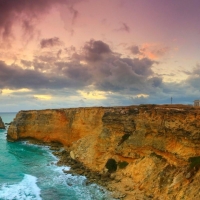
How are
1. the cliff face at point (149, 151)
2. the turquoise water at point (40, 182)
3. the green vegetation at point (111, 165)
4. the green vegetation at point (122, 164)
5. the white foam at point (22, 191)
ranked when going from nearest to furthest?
1. the cliff face at point (149, 151)
2. the white foam at point (22, 191)
3. the turquoise water at point (40, 182)
4. the green vegetation at point (122, 164)
5. the green vegetation at point (111, 165)

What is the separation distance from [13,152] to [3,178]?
23750mm

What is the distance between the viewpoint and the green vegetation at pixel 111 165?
127ft

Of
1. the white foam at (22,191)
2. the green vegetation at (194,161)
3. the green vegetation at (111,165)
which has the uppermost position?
the green vegetation at (194,161)

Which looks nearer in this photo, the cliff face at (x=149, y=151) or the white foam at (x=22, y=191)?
the cliff face at (x=149, y=151)

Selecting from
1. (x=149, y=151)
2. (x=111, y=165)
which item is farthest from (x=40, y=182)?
(x=149, y=151)

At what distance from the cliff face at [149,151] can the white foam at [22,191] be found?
10.4m

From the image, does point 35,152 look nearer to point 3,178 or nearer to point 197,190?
point 3,178

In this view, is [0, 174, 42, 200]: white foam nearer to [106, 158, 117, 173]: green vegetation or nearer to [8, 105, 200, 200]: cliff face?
[8, 105, 200, 200]: cliff face

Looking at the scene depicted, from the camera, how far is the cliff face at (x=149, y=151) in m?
28.3

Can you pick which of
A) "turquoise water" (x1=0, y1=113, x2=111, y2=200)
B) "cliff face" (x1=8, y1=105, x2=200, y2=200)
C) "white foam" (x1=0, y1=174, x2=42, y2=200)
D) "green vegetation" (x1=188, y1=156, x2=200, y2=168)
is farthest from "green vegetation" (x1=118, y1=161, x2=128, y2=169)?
"white foam" (x1=0, y1=174, x2=42, y2=200)

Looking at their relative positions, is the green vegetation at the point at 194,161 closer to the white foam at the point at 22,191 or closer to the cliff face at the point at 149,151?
the cliff face at the point at 149,151

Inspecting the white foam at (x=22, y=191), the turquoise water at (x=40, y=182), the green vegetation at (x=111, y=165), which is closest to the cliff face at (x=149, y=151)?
the green vegetation at (x=111, y=165)

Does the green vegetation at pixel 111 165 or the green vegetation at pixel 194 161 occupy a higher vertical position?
the green vegetation at pixel 194 161

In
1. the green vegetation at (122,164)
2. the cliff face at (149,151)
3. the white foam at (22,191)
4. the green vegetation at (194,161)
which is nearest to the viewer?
the green vegetation at (194,161)
